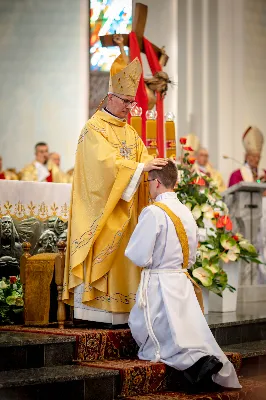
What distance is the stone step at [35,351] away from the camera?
490 cm

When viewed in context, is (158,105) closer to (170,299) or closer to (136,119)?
(136,119)

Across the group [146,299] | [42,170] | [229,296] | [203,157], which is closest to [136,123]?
[229,296]

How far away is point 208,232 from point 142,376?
2345 mm

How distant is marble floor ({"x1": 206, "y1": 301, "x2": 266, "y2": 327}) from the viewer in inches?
248

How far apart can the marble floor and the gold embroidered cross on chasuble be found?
95 centimetres

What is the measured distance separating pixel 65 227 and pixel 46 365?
1.77 meters

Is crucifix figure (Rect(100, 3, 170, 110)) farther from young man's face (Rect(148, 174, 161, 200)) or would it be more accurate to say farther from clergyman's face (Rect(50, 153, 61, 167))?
clergyman's face (Rect(50, 153, 61, 167))

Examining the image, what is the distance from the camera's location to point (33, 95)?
13672 mm

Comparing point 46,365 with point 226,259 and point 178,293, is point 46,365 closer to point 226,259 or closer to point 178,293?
point 178,293

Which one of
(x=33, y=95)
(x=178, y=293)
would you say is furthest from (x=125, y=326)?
(x=33, y=95)

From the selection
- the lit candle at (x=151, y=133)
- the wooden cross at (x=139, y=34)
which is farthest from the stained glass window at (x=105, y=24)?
the lit candle at (x=151, y=133)

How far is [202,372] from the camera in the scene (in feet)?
16.0

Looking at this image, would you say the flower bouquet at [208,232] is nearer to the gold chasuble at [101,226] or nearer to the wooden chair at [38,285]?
the gold chasuble at [101,226]

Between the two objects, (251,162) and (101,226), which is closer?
(101,226)
